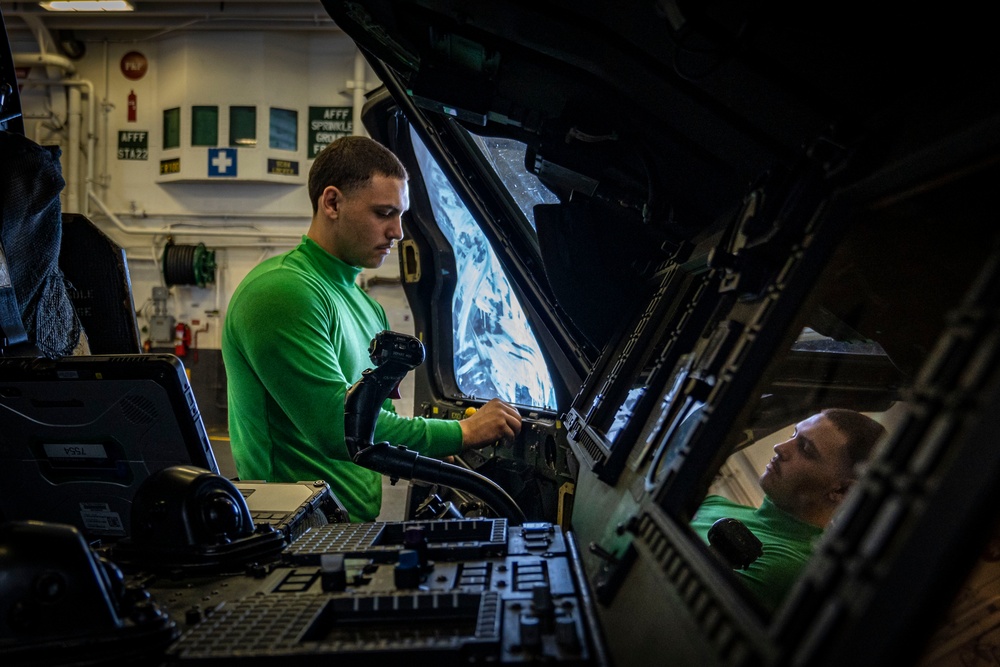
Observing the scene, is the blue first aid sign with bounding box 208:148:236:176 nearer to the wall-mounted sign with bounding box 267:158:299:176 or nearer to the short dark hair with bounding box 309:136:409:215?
the wall-mounted sign with bounding box 267:158:299:176

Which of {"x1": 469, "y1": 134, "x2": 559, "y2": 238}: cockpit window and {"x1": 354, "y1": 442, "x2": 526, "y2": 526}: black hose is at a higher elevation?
{"x1": 469, "y1": 134, "x2": 559, "y2": 238}: cockpit window

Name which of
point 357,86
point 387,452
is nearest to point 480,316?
point 387,452

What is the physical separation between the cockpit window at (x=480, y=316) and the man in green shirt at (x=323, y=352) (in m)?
0.65

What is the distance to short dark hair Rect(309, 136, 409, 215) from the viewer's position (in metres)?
2.54

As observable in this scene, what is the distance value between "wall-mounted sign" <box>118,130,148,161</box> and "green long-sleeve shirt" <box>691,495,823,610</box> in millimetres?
8411

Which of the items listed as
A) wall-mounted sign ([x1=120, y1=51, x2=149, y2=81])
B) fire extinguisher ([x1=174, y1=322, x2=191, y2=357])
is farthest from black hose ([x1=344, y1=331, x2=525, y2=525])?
wall-mounted sign ([x1=120, y1=51, x2=149, y2=81])

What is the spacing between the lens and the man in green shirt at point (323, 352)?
2.13 metres

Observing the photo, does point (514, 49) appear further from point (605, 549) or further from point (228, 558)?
point (228, 558)

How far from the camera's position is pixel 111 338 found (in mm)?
2117

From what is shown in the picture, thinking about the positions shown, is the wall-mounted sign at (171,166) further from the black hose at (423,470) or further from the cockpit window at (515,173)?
the black hose at (423,470)

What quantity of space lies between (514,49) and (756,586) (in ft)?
4.71

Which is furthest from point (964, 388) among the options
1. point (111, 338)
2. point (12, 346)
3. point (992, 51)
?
point (111, 338)

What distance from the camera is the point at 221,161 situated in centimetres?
830

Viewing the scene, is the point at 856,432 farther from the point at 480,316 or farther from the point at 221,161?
the point at 221,161
